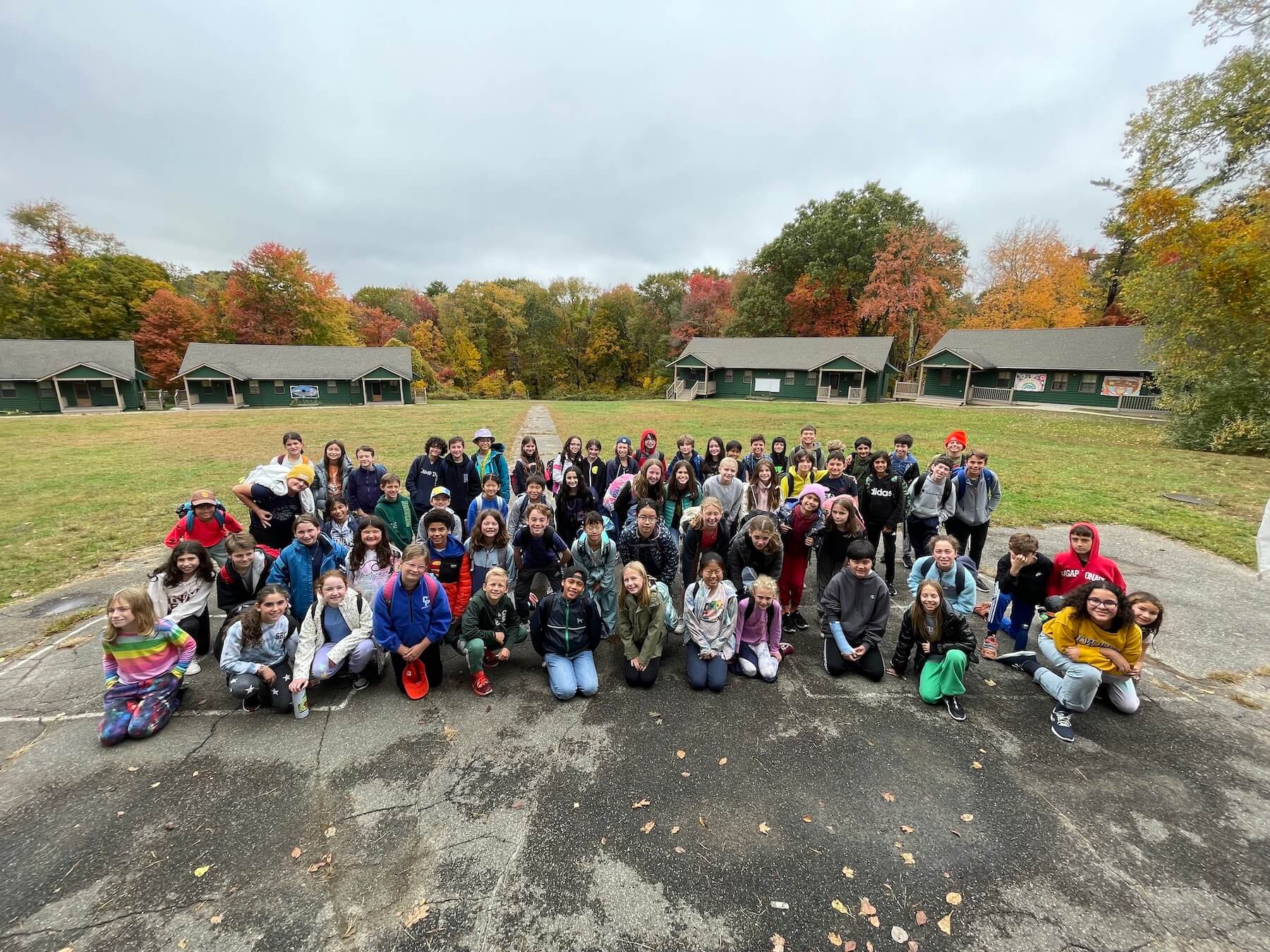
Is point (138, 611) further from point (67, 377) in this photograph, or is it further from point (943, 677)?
point (67, 377)

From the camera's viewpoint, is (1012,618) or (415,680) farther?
(1012,618)

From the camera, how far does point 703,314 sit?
55906 mm

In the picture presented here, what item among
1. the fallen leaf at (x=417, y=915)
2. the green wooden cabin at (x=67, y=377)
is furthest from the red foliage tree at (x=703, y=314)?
the fallen leaf at (x=417, y=915)

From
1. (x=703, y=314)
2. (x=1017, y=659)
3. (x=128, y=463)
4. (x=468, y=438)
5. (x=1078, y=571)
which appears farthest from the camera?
(x=703, y=314)

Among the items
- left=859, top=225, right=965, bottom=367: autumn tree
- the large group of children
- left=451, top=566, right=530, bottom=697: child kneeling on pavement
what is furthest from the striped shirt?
left=859, top=225, right=965, bottom=367: autumn tree

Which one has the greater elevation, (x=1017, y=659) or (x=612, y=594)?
(x=612, y=594)

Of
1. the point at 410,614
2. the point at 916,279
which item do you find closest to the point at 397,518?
the point at 410,614

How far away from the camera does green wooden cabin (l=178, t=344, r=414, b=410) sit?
129 ft

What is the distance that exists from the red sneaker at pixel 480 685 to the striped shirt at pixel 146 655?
2.50 m

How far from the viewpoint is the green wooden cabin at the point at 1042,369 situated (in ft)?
105

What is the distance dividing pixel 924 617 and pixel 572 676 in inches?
133

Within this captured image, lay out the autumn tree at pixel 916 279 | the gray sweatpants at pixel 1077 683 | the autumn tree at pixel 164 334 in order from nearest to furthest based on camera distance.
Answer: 1. the gray sweatpants at pixel 1077 683
2. the autumn tree at pixel 916 279
3. the autumn tree at pixel 164 334

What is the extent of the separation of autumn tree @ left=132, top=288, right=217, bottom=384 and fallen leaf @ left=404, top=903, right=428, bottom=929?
58.3 metres

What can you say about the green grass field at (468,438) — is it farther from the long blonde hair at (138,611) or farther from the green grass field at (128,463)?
the long blonde hair at (138,611)
